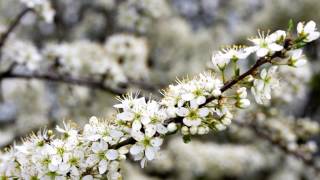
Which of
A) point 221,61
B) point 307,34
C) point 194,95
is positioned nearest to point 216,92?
point 194,95

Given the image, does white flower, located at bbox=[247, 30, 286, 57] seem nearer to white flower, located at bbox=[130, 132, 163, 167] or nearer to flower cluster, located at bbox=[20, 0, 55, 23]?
white flower, located at bbox=[130, 132, 163, 167]

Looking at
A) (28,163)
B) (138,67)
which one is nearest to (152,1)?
(138,67)

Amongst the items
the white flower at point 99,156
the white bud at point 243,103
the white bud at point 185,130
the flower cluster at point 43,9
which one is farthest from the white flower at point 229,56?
the flower cluster at point 43,9

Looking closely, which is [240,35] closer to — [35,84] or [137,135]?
[35,84]

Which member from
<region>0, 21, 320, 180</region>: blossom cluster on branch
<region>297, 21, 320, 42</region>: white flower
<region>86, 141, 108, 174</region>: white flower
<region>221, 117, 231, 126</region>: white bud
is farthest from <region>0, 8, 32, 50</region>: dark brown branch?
<region>297, 21, 320, 42</region>: white flower

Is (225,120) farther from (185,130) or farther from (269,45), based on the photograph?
(269,45)
